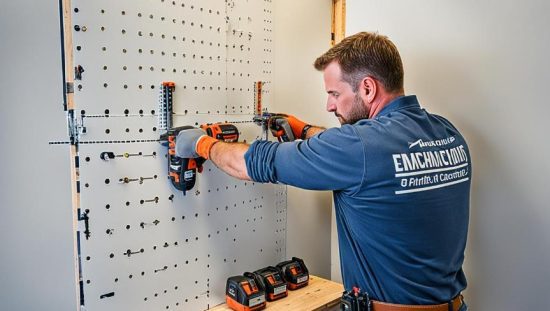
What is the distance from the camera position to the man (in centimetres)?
115

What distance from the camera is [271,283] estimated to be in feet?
6.01

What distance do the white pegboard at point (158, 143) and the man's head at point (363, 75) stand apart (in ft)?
1.94

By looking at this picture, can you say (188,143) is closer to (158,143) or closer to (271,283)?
(158,143)

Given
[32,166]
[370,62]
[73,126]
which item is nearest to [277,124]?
[370,62]

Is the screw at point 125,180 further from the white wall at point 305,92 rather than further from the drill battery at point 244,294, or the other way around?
the white wall at point 305,92

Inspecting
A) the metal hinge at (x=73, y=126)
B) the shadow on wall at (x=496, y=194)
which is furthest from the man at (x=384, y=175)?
the metal hinge at (x=73, y=126)

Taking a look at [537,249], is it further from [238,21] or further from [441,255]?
[238,21]

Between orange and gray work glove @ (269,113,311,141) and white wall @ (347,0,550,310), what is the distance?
0.59 meters

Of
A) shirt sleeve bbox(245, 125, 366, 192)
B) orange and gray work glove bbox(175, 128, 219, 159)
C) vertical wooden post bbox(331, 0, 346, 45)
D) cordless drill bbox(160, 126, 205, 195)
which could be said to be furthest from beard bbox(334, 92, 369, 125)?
vertical wooden post bbox(331, 0, 346, 45)

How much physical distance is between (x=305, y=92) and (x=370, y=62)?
0.97 metres

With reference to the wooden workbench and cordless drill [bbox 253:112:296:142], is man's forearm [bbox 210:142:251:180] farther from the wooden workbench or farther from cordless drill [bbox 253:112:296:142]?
the wooden workbench

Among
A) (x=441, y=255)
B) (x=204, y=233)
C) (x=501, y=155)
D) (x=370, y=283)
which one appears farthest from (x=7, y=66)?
(x=501, y=155)

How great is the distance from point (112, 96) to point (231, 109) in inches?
23.3

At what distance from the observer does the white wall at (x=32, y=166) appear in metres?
1.92
